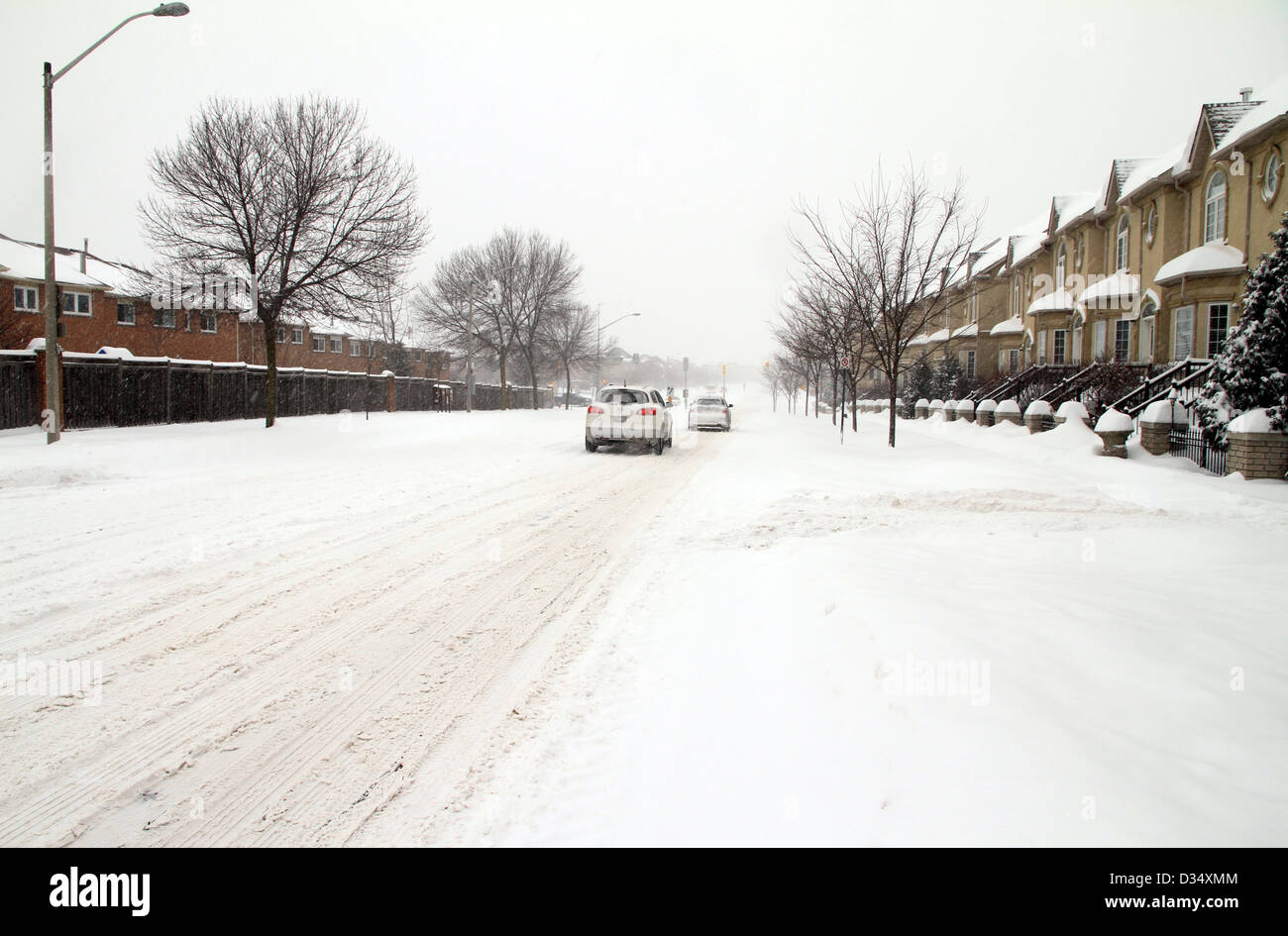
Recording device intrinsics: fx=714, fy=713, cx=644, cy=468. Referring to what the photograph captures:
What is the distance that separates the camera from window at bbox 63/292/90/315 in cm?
3797

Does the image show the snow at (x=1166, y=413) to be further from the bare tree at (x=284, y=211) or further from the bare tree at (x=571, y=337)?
the bare tree at (x=571, y=337)

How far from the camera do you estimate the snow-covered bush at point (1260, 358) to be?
12352 mm

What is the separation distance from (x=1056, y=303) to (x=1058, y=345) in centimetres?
208

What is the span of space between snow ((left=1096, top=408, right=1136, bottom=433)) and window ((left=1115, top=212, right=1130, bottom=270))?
1624cm

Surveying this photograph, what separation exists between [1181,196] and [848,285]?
14.3 m

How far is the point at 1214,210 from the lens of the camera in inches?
884

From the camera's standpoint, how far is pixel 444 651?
181 inches

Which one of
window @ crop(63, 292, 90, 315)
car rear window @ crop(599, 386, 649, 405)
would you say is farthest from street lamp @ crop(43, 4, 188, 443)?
window @ crop(63, 292, 90, 315)

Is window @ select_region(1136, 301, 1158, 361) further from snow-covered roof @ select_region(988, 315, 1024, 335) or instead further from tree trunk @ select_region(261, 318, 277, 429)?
tree trunk @ select_region(261, 318, 277, 429)

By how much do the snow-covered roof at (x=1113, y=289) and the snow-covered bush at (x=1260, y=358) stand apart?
14848mm

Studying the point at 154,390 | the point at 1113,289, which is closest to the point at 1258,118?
the point at 1113,289
